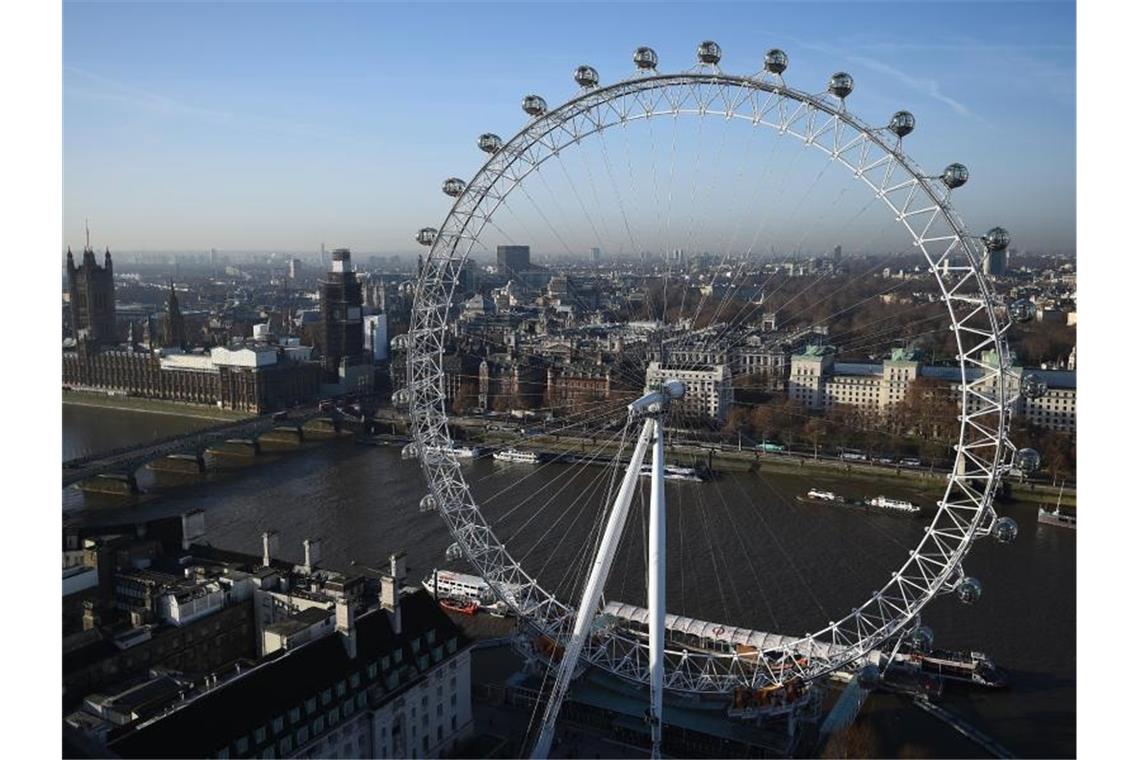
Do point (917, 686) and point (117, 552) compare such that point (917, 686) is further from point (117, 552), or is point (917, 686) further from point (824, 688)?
point (117, 552)

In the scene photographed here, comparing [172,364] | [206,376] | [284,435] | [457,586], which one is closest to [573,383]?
[284,435]

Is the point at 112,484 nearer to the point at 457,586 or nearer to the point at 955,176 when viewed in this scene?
the point at 457,586

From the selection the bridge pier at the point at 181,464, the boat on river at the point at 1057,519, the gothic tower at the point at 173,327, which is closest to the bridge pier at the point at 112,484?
the bridge pier at the point at 181,464

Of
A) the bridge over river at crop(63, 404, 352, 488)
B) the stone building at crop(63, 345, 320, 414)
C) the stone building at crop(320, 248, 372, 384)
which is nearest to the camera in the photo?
the bridge over river at crop(63, 404, 352, 488)

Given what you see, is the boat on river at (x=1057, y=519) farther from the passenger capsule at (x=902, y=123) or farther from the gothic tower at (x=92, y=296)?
the gothic tower at (x=92, y=296)

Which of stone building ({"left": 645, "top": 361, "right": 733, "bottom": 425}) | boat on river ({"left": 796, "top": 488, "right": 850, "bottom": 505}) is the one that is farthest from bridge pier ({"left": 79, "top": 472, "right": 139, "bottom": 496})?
boat on river ({"left": 796, "top": 488, "right": 850, "bottom": 505})

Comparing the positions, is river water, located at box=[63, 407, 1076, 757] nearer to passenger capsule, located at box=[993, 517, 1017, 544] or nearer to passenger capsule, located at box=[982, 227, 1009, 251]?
passenger capsule, located at box=[993, 517, 1017, 544]
